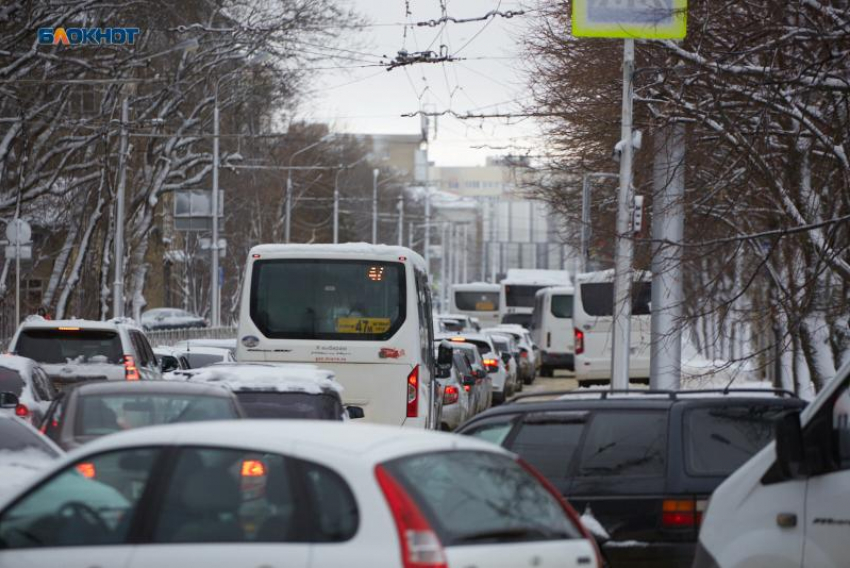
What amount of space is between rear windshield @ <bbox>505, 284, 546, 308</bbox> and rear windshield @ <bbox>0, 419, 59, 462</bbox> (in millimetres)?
66412

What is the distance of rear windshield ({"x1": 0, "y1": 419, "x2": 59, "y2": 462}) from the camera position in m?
11.2

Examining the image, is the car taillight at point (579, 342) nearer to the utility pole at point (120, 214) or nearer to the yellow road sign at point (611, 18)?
the utility pole at point (120, 214)

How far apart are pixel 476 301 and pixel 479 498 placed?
247 ft

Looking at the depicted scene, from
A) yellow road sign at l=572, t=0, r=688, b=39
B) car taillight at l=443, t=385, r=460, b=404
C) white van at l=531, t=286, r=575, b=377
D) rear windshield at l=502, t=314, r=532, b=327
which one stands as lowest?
Answer: rear windshield at l=502, t=314, r=532, b=327

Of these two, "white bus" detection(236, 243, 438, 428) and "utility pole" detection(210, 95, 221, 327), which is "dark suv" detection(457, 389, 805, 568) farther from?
"utility pole" detection(210, 95, 221, 327)

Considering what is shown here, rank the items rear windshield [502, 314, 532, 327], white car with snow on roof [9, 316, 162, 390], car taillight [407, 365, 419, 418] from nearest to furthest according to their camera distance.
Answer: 1. car taillight [407, 365, 419, 418]
2. white car with snow on roof [9, 316, 162, 390]
3. rear windshield [502, 314, 532, 327]

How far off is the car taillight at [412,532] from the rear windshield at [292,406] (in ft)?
25.8

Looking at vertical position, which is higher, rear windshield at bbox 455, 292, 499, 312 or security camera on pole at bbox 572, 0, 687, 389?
security camera on pole at bbox 572, 0, 687, 389

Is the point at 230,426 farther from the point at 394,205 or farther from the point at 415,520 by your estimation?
the point at 394,205

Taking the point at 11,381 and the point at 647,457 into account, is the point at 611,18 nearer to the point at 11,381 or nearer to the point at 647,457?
the point at 11,381

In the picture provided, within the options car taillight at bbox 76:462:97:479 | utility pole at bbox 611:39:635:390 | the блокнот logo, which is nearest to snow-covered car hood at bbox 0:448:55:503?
car taillight at bbox 76:462:97:479

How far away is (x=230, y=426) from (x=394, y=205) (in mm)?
116609

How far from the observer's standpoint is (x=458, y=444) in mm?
6789

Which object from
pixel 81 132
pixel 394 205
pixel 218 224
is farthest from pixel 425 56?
pixel 394 205
